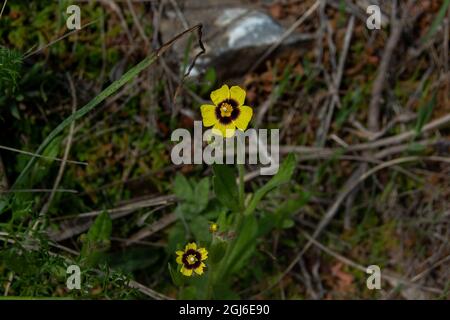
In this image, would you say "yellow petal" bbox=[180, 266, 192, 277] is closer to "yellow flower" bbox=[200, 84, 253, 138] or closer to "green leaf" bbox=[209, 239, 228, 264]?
"green leaf" bbox=[209, 239, 228, 264]

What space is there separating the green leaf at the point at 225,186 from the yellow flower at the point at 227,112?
17 centimetres

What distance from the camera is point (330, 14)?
11.2 ft

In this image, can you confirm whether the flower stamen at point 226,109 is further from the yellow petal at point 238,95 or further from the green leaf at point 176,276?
the green leaf at point 176,276

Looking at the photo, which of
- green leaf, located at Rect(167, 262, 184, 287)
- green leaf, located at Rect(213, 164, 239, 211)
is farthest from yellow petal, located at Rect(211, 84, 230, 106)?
green leaf, located at Rect(167, 262, 184, 287)

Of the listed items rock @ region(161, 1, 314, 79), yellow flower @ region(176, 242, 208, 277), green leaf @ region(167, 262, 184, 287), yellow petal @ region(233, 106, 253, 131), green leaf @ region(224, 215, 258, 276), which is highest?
rock @ region(161, 1, 314, 79)

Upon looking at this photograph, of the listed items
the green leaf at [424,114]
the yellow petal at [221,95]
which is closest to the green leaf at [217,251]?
the yellow petal at [221,95]

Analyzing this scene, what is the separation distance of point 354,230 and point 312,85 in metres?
0.77

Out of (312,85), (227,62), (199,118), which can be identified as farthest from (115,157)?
(312,85)

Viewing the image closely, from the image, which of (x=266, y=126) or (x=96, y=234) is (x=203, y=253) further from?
(x=266, y=126)

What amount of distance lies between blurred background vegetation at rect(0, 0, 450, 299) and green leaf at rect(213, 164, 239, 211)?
39cm

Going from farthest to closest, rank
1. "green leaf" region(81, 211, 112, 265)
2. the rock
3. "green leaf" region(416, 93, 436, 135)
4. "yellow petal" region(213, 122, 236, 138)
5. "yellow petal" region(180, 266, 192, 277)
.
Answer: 1. the rock
2. "green leaf" region(416, 93, 436, 135)
3. "green leaf" region(81, 211, 112, 265)
4. "yellow petal" region(180, 266, 192, 277)
5. "yellow petal" region(213, 122, 236, 138)

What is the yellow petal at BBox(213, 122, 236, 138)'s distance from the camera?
2221mm

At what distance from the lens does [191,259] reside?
238 centimetres
